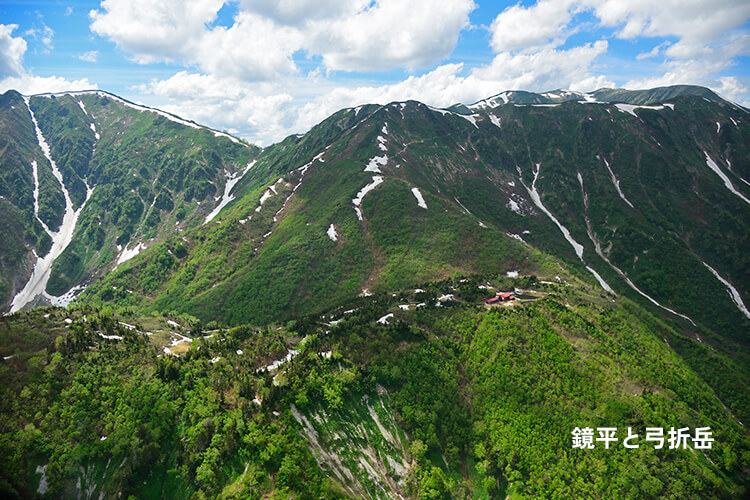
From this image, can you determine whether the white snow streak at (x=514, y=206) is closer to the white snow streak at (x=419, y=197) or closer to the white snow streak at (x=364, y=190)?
the white snow streak at (x=419, y=197)

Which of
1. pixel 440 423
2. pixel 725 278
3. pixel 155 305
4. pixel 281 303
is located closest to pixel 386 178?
pixel 281 303

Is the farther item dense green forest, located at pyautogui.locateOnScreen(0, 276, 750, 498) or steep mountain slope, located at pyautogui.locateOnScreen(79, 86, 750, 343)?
steep mountain slope, located at pyautogui.locateOnScreen(79, 86, 750, 343)

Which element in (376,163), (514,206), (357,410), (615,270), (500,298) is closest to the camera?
(357,410)

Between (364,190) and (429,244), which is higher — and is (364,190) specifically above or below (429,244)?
above

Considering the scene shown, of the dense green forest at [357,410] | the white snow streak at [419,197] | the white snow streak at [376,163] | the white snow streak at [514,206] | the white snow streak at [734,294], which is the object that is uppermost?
the white snow streak at [376,163]

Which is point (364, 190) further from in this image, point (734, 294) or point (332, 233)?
point (734, 294)

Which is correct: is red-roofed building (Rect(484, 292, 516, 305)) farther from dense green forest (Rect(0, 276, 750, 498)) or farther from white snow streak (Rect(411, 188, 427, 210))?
white snow streak (Rect(411, 188, 427, 210))

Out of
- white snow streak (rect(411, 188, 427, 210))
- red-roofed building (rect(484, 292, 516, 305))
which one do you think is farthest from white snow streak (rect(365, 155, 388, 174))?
red-roofed building (rect(484, 292, 516, 305))

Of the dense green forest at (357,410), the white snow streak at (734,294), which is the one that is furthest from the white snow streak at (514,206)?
the dense green forest at (357,410)

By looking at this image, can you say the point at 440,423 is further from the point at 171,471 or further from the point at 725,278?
the point at 725,278

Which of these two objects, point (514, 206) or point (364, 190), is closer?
point (364, 190)

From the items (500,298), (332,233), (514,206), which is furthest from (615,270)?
(332,233)
